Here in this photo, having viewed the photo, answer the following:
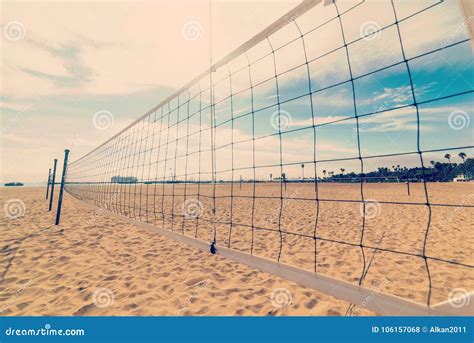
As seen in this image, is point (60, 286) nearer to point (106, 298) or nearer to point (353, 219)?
point (106, 298)

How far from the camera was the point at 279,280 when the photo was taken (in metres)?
2.28
